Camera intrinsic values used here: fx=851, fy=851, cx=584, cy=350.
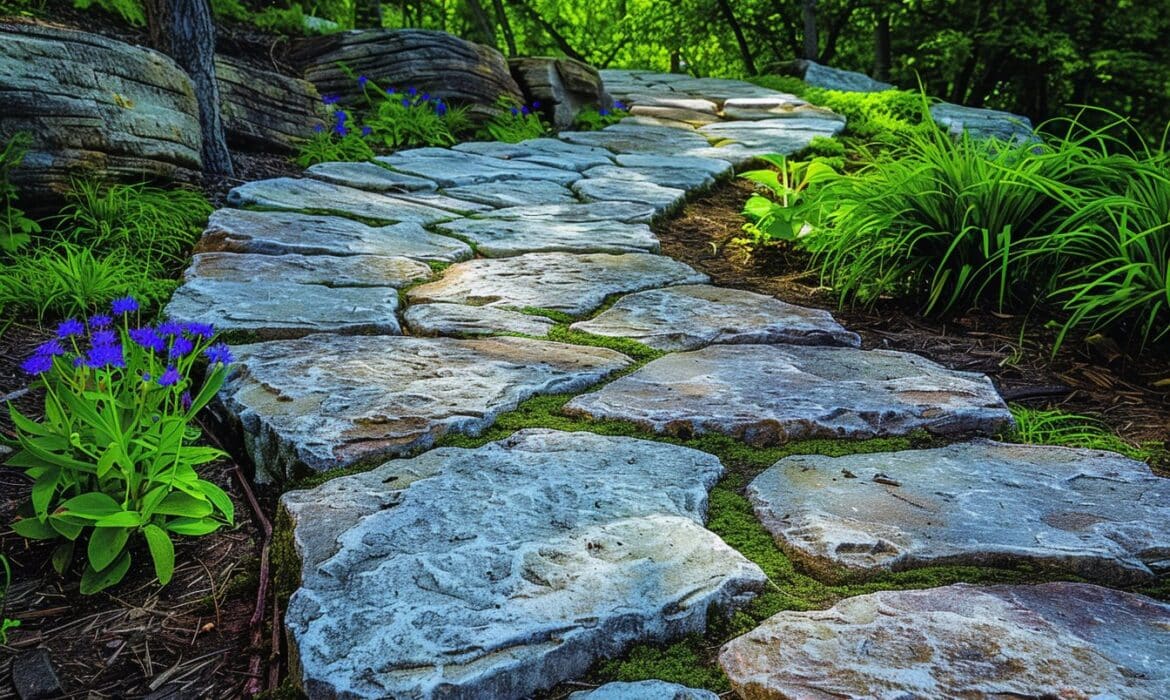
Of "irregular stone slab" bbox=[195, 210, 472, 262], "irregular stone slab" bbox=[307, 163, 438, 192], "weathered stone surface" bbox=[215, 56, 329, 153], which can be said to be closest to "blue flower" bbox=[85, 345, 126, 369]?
"irregular stone slab" bbox=[195, 210, 472, 262]

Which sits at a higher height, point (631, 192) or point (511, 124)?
point (511, 124)

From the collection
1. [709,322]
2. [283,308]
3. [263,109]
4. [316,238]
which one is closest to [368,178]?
[263,109]

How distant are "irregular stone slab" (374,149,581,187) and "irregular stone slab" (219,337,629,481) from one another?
234 centimetres

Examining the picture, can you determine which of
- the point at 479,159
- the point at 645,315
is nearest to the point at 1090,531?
the point at 645,315

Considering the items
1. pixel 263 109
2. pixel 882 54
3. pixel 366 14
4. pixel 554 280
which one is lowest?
pixel 554 280

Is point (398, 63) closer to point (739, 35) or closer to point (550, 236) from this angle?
point (550, 236)

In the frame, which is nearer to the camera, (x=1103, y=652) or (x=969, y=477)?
(x=1103, y=652)

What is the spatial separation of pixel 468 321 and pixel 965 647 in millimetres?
1550

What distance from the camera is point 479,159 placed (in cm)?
491

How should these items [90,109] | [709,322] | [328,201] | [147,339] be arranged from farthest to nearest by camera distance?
Result: [328,201] < [90,109] < [709,322] < [147,339]

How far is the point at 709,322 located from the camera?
2.39m

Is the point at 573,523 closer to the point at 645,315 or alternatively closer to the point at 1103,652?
the point at 1103,652

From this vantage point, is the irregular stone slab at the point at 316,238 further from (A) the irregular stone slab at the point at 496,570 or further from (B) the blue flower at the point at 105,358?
(A) the irregular stone slab at the point at 496,570

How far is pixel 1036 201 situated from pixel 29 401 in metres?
→ 2.82
